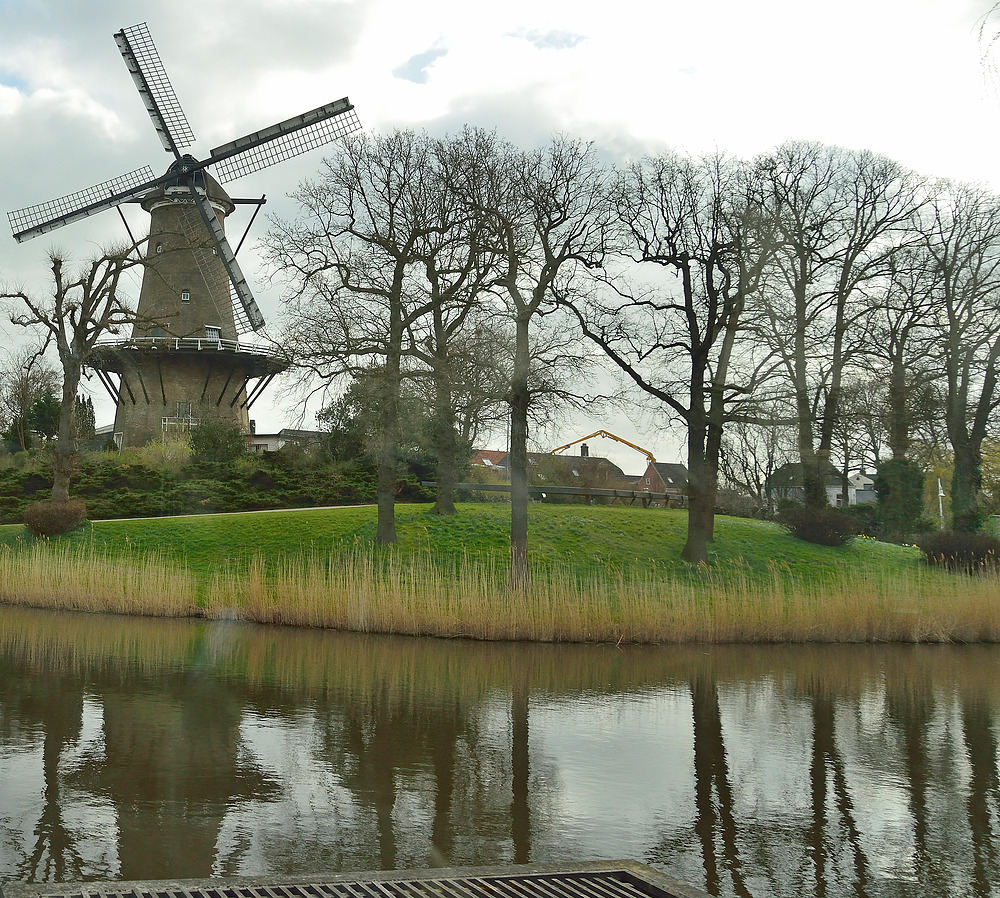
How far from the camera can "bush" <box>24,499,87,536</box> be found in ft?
83.6

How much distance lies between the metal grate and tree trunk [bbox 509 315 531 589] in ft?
52.1

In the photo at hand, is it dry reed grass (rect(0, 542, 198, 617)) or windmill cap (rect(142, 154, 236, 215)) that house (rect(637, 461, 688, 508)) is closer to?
windmill cap (rect(142, 154, 236, 215))

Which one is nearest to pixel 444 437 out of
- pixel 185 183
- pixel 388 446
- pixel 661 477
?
pixel 388 446

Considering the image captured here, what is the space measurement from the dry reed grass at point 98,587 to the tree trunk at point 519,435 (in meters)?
6.69

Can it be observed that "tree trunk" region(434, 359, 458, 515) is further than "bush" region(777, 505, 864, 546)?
No

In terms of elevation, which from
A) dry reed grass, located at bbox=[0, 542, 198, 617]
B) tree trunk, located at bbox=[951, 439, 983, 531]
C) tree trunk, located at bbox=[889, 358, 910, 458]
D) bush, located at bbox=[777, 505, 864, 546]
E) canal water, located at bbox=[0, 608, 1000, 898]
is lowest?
canal water, located at bbox=[0, 608, 1000, 898]

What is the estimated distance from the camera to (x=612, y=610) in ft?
49.4

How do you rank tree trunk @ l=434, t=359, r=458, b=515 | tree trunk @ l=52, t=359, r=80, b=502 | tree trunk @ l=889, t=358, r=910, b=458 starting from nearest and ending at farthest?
tree trunk @ l=434, t=359, r=458, b=515 → tree trunk @ l=889, t=358, r=910, b=458 → tree trunk @ l=52, t=359, r=80, b=502

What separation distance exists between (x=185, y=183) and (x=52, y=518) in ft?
54.2

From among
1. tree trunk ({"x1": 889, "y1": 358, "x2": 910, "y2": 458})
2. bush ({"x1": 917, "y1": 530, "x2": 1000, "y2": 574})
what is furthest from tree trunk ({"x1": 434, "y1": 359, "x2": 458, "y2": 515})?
bush ({"x1": 917, "y1": 530, "x2": 1000, "y2": 574})

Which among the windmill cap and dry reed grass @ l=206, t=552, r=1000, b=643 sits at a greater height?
the windmill cap

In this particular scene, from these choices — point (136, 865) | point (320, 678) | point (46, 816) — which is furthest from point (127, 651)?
point (136, 865)

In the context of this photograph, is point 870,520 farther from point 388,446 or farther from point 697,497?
point 388,446

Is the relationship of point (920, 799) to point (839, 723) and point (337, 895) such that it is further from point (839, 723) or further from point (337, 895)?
point (337, 895)
